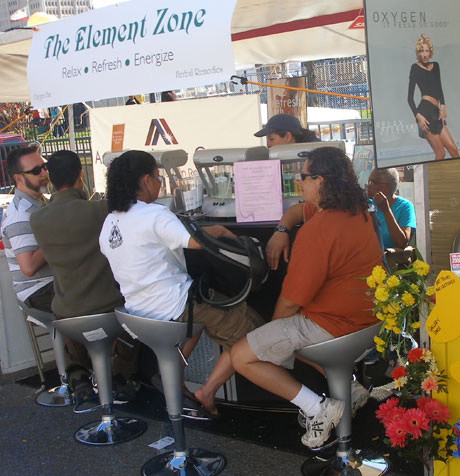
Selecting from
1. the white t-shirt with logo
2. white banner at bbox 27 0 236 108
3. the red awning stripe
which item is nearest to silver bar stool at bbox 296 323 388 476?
the white t-shirt with logo

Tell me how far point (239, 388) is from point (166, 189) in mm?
1311

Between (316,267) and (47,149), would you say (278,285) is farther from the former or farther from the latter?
(47,149)

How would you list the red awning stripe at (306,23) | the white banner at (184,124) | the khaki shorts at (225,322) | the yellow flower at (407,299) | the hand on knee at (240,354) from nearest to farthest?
1. the yellow flower at (407,299)
2. the hand on knee at (240,354)
3. the khaki shorts at (225,322)
4. the red awning stripe at (306,23)
5. the white banner at (184,124)

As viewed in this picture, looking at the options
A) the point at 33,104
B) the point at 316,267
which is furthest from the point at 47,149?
the point at 316,267

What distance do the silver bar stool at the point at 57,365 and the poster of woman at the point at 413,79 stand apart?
257cm

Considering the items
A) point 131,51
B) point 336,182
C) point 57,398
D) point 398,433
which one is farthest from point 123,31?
point 398,433

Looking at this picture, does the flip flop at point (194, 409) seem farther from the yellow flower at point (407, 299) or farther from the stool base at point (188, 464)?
the yellow flower at point (407, 299)

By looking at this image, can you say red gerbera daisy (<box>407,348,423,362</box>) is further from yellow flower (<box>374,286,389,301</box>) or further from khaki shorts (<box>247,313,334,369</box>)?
khaki shorts (<box>247,313,334,369</box>)

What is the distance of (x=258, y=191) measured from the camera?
3.47 metres

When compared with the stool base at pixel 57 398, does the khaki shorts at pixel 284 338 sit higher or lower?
higher

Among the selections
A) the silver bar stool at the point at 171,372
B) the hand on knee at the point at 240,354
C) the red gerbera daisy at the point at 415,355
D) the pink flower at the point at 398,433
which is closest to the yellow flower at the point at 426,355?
the red gerbera daisy at the point at 415,355

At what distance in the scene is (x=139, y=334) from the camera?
10.2ft

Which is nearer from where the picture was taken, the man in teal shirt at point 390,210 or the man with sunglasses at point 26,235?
the man with sunglasses at point 26,235

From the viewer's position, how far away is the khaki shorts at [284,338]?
9.40 feet
